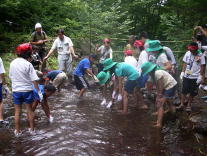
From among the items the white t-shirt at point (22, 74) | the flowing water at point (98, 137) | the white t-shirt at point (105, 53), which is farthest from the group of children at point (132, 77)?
the white t-shirt at point (105, 53)

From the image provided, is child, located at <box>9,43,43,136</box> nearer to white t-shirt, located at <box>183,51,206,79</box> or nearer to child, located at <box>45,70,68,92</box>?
child, located at <box>45,70,68,92</box>

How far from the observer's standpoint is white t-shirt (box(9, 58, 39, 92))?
555 cm

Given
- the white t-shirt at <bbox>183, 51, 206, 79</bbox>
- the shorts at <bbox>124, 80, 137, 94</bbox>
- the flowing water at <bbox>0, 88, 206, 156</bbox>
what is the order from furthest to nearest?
1. the shorts at <bbox>124, 80, 137, 94</bbox>
2. the white t-shirt at <bbox>183, 51, 206, 79</bbox>
3. the flowing water at <bbox>0, 88, 206, 156</bbox>

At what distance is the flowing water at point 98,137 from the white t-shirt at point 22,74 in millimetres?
1059

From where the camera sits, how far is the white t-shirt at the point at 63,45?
9952 millimetres

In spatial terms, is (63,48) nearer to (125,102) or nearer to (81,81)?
(81,81)

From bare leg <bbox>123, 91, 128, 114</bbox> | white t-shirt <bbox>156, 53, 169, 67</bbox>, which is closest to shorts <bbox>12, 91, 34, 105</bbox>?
bare leg <bbox>123, 91, 128, 114</bbox>

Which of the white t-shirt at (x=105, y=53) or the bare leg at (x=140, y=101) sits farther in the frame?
the white t-shirt at (x=105, y=53)

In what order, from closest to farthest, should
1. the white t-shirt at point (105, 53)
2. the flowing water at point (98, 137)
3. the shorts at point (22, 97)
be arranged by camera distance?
the flowing water at point (98, 137) → the shorts at point (22, 97) → the white t-shirt at point (105, 53)

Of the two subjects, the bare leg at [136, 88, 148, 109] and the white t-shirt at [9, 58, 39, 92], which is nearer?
the white t-shirt at [9, 58, 39, 92]

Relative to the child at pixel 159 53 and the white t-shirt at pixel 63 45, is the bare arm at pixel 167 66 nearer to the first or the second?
the child at pixel 159 53

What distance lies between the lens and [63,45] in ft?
32.7

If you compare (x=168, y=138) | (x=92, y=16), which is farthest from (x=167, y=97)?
(x=92, y=16)

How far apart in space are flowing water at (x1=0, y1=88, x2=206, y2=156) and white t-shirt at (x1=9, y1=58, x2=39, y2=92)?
41.7 inches
